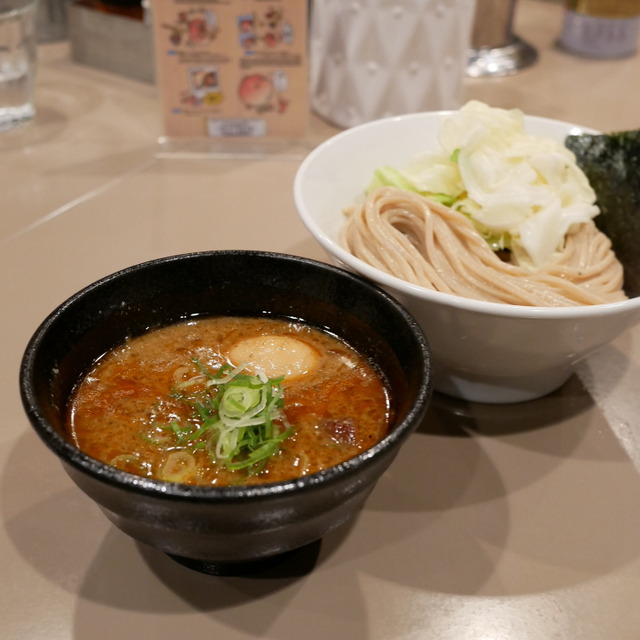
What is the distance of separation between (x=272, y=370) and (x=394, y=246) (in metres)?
0.34

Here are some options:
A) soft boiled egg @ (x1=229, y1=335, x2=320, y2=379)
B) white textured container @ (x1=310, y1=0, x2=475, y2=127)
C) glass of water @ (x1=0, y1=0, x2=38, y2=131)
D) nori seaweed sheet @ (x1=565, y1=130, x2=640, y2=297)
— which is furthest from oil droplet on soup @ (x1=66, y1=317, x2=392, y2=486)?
glass of water @ (x1=0, y1=0, x2=38, y2=131)

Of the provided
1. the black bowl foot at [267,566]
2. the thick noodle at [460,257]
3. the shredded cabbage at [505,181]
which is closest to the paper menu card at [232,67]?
the shredded cabbage at [505,181]

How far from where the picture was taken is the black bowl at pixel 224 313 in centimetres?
79

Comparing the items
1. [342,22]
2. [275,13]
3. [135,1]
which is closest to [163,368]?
[275,13]

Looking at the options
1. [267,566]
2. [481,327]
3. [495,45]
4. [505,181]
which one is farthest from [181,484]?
[495,45]

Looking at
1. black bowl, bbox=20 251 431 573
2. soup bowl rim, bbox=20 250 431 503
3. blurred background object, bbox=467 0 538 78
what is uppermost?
soup bowl rim, bbox=20 250 431 503

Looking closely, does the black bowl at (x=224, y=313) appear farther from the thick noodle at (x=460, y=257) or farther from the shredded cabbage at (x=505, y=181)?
the shredded cabbage at (x=505, y=181)

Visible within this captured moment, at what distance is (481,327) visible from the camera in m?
1.13

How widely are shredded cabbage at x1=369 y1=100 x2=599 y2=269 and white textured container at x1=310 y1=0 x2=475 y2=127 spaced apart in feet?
1.82

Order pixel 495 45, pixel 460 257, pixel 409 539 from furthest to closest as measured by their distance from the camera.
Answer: pixel 495 45
pixel 460 257
pixel 409 539

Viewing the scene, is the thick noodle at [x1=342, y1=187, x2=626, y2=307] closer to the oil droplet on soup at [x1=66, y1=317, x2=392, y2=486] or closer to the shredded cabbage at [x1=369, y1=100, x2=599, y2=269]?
the shredded cabbage at [x1=369, y1=100, x2=599, y2=269]

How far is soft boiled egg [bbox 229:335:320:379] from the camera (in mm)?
1101

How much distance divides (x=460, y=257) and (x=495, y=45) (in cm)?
181

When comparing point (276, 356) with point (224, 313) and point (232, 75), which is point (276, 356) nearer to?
point (224, 313)
